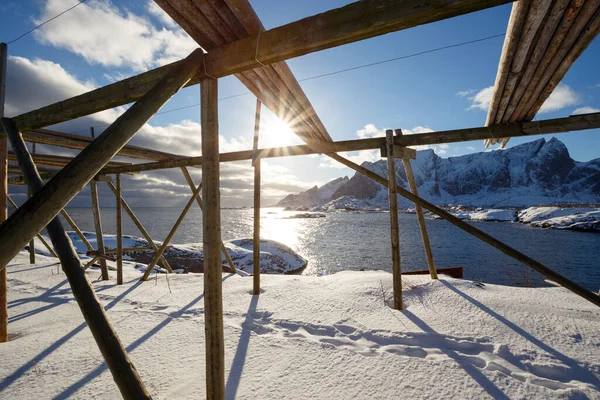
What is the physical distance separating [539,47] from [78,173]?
12.1ft

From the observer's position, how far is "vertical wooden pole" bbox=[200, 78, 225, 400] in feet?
6.67

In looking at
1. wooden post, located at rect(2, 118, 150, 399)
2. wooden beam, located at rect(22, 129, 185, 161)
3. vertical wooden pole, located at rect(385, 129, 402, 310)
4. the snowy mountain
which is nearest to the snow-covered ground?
vertical wooden pole, located at rect(385, 129, 402, 310)

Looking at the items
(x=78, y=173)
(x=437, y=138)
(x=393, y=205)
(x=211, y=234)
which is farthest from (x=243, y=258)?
(x=78, y=173)

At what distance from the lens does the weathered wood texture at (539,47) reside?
1.91 meters

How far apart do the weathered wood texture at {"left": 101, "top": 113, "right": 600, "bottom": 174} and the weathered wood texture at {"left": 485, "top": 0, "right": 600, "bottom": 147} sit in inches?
14.1

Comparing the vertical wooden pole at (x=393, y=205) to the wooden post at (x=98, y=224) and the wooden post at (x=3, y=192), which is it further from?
the wooden post at (x=98, y=224)

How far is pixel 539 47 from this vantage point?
2.32m

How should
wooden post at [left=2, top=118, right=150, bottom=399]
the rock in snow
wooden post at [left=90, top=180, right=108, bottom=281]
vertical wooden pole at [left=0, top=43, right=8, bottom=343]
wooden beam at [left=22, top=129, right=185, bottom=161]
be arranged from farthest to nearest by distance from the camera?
1. the rock in snow
2. wooden post at [left=90, top=180, right=108, bottom=281]
3. wooden beam at [left=22, top=129, right=185, bottom=161]
4. vertical wooden pole at [left=0, top=43, right=8, bottom=343]
5. wooden post at [left=2, top=118, right=150, bottom=399]

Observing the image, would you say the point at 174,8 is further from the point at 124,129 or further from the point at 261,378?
the point at 261,378

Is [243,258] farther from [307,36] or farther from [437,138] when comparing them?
[307,36]

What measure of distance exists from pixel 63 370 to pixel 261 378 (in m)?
2.04

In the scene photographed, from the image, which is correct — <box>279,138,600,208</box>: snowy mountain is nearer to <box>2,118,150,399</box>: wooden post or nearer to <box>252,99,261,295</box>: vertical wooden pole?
<box>252,99,261,295</box>: vertical wooden pole

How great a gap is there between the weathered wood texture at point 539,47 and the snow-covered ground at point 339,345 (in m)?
2.83

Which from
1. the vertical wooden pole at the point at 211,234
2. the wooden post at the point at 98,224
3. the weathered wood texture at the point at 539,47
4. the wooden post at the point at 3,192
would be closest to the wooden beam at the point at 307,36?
the vertical wooden pole at the point at 211,234
